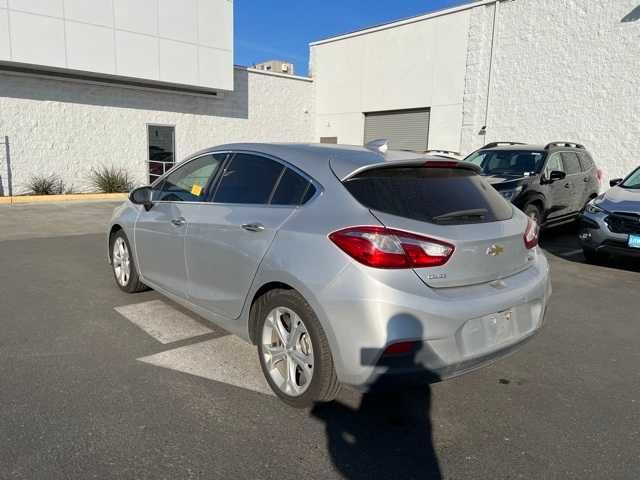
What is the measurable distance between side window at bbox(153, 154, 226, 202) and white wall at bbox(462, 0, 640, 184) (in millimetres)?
12872

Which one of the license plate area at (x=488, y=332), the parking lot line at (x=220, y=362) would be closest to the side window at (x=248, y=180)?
the parking lot line at (x=220, y=362)

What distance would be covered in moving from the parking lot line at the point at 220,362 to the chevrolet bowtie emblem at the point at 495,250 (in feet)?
5.50

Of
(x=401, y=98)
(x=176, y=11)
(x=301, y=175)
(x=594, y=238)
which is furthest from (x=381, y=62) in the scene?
(x=301, y=175)

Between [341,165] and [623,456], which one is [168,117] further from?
[623,456]

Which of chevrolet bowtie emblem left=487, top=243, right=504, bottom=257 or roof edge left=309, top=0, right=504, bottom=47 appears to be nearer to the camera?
chevrolet bowtie emblem left=487, top=243, right=504, bottom=257

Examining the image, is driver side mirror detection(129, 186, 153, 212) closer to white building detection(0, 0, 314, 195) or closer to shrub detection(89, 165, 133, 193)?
white building detection(0, 0, 314, 195)

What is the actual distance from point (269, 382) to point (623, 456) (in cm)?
210

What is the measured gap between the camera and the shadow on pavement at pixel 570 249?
7848mm

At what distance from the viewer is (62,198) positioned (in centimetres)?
1478

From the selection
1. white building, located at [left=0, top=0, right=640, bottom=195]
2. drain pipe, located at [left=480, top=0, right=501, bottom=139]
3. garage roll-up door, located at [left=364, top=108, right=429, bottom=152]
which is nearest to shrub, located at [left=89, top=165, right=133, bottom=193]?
white building, located at [left=0, top=0, right=640, bottom=195]

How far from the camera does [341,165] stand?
3.22 meters

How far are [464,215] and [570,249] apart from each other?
22.7 ft

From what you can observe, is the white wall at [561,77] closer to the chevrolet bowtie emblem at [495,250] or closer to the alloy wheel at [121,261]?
the chevrolet bowtie emblem at [495,250]

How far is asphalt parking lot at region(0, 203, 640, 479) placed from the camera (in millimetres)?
2680
